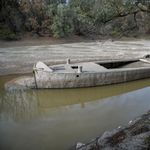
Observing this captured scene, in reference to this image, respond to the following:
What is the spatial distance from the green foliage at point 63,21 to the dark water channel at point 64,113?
25231 mm

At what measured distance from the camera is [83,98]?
7480 millimetres

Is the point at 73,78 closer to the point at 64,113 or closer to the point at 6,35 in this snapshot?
the point at 64,113

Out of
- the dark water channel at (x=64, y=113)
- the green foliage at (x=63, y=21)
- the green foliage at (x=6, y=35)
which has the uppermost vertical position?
the green foliage at (x=63, y=21)

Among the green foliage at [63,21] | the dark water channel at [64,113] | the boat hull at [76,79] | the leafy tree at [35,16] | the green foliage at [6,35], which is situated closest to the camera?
the dark water channel at [64,113]

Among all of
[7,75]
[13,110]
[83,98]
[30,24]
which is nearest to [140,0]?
[83,98]

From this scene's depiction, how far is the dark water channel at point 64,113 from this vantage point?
14.8 ft

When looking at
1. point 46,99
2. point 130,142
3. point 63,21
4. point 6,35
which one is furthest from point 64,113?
point 63,21

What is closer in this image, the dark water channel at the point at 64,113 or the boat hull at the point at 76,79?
the dark water channel at the point at 64,113

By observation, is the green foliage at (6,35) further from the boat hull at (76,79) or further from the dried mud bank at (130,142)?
the dried mud bank at (130,142)

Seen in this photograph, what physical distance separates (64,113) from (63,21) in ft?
94.8

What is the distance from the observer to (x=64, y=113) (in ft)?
20.0

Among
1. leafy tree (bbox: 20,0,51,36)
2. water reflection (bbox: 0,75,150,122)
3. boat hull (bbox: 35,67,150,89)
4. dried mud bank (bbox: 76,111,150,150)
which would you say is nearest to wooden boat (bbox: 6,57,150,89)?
boat hull (bbox: 35,67,150,89)

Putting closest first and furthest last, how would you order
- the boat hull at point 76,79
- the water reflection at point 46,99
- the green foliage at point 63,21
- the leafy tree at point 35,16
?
the water reflection at point 46,99 → the boat hull at point 76,79 → the green foliage at point 63,21 → the leafy tree at point 35,16

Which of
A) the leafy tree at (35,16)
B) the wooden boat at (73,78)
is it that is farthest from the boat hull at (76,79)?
the leafy tree at (35,16)
